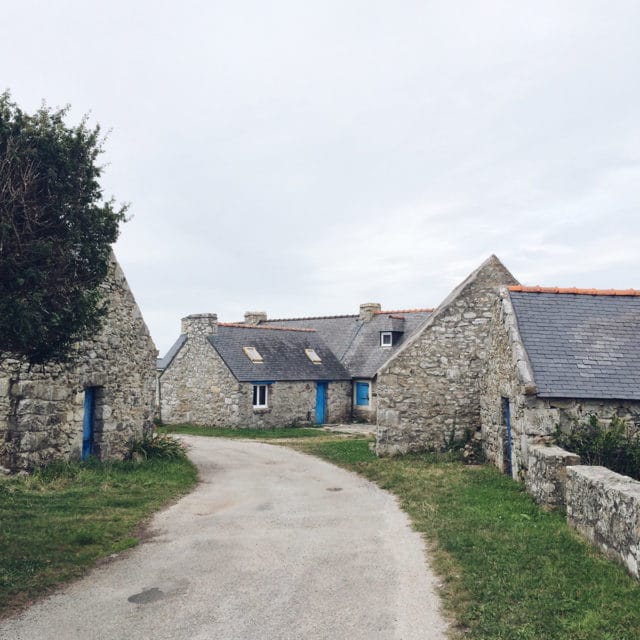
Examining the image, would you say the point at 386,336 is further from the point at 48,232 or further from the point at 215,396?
the point at 48,232

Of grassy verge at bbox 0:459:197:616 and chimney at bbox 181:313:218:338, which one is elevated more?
chimney at bbox 181:313:218:338

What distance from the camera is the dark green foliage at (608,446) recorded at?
10938mm

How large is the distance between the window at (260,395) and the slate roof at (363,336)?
588 cm

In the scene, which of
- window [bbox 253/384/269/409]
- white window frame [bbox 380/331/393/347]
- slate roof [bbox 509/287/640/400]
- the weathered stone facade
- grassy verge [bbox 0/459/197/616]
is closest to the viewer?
grassy verge [bbox 0/459/197/616]

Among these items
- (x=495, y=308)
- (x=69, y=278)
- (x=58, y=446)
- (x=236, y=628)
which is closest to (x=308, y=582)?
(x=236, y=628)

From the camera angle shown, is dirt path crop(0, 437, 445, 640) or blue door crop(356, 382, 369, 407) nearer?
dirt path crop(0, 437, 445, 640)

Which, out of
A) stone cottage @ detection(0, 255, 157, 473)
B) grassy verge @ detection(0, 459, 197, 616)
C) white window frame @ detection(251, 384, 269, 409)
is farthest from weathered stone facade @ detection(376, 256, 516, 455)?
white window frame @ detection(251, 384, 269, 409)

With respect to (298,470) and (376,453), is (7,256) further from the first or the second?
(376,453)

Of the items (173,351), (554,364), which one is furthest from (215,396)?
(554,364)

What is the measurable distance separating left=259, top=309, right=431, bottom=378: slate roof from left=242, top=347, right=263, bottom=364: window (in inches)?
229

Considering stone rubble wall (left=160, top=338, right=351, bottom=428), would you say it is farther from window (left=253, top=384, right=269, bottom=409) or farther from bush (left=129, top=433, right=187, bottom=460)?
bush (left=129, top=433, right=187, bottom=460)

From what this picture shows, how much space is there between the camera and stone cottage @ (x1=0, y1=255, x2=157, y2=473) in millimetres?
12094

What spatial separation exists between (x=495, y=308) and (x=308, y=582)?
10224 millimetres

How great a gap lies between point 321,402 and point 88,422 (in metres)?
17.6
